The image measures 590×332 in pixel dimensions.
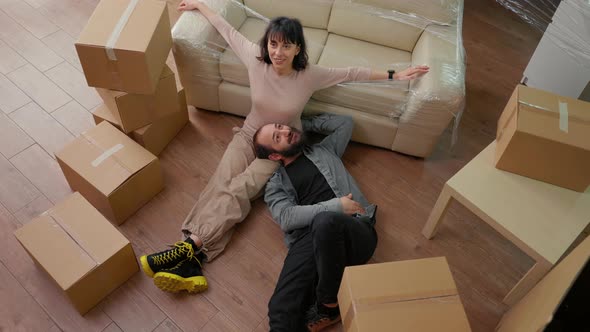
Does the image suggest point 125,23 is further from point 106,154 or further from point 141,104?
point 106,154

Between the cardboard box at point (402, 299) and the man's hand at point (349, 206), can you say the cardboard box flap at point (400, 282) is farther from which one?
the man's hand at point (349, 206)

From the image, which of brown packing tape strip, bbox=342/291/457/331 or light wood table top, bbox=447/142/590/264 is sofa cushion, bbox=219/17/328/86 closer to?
light wood table top, bbox=447/142/590/264

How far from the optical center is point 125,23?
1.75m

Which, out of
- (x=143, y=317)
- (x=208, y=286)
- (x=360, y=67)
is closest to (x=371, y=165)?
(x=360, y=67)

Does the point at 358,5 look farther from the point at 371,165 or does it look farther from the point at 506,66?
the point at 506,66

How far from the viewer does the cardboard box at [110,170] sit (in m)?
1.79

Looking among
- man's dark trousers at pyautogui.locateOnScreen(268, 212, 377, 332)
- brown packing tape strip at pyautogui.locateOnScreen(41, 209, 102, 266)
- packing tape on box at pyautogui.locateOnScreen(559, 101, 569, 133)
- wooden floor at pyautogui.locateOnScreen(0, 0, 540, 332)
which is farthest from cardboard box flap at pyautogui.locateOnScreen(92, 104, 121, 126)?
packing tape on box at pyautogui.locateOnScreen(559, 101, 569, 133)

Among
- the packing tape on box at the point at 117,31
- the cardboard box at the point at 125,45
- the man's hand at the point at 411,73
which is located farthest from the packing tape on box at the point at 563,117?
the packing tape on box at the point at 117,31

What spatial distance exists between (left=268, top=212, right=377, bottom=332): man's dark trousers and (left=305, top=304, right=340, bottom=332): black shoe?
3 centimetres

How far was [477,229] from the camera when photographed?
2033mm

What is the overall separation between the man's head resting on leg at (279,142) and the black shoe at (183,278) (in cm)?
53

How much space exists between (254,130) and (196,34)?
49cm

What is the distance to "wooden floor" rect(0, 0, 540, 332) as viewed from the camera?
66.9 inches

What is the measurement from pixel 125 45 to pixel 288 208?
864 mm
